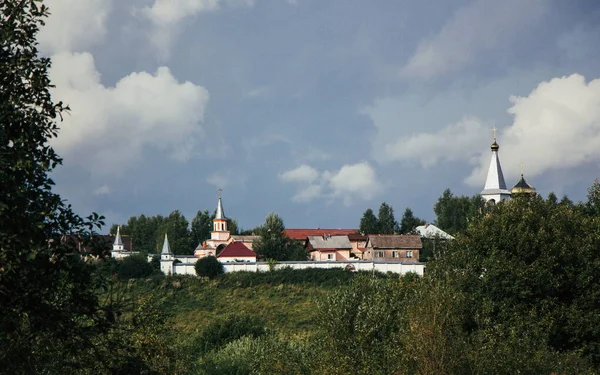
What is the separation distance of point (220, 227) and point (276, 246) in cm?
2139

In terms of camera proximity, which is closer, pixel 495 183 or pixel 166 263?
pixel 166 263

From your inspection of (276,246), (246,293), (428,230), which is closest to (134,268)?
(246,293)

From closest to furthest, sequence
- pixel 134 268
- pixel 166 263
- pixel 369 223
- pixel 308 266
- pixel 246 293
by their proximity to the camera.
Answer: pixel 246 293, pixel 134 268, pixel 308 266, pixel 166 263, pixel 369 223

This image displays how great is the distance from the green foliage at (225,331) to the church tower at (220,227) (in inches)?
2475

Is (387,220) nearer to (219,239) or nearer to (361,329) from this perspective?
(219,239)

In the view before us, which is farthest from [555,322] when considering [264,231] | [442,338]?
[264,231]

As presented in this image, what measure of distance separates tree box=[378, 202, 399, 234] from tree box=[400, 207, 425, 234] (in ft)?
4.56

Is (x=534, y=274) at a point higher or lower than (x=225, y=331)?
higher

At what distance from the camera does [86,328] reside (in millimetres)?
12469

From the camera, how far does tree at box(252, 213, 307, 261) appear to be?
93500mm

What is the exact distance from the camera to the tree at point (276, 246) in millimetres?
93500

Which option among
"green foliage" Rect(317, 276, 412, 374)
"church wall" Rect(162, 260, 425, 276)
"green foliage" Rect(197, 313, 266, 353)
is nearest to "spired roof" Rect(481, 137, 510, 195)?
"church wall" Rect(162, 260, 425, 276)

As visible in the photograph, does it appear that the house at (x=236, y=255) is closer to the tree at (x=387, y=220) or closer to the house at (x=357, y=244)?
the house at (x=357, y=244)

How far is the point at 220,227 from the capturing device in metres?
114
